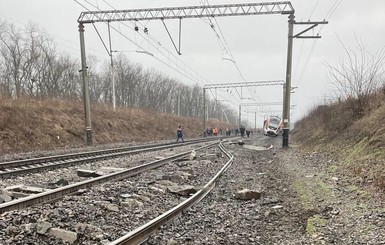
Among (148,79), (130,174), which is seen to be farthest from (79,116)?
(148,79)

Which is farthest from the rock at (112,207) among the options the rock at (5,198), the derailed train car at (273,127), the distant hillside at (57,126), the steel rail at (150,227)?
the derailed train car at (273,127)

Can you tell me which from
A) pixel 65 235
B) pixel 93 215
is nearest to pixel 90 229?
Result: pixel 65 235

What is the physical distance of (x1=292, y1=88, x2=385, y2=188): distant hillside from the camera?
8900 millimetres

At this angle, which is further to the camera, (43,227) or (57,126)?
(57,126)

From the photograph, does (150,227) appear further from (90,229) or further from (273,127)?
(273,127)

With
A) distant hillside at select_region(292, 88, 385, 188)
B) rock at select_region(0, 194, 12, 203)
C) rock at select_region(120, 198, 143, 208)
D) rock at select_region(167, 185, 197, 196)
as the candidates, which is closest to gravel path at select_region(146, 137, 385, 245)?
rock at select_region(167, 185, 197, 196)

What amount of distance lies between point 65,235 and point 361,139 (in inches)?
448

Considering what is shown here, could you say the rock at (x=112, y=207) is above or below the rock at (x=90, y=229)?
below

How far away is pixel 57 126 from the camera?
2719 cm

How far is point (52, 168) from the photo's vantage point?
12.0 meters

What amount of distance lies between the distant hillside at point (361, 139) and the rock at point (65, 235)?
20.7ft

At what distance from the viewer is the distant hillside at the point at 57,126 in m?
22.0

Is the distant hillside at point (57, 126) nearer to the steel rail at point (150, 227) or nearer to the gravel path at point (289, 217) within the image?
the steel rail at point (150, 227)

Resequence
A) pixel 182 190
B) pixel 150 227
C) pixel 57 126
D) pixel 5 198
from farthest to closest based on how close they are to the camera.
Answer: pixel 57 126
pixel 182 190
pixel 5 198
pixel 150 227
